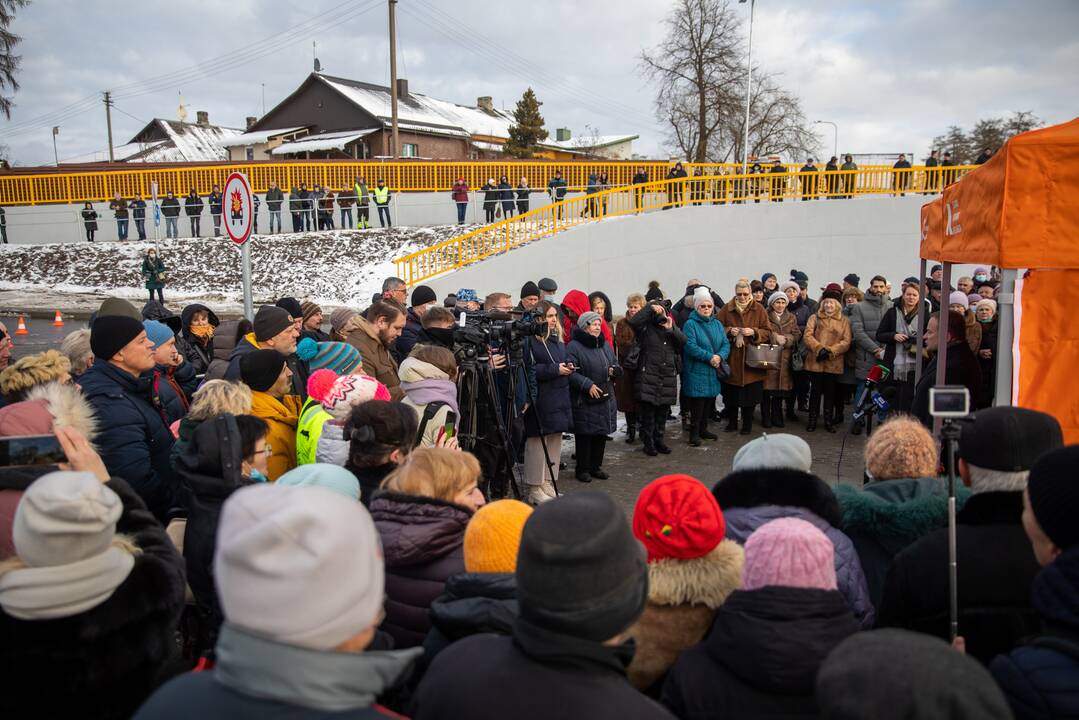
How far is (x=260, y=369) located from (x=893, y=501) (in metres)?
3.25

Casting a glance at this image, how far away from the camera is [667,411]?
8086 mm

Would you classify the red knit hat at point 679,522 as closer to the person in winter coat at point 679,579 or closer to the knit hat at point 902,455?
the person in winter coat at point 679,579

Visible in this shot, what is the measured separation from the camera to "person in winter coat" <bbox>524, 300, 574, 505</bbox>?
6.56 meters

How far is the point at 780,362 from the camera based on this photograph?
8.75 m

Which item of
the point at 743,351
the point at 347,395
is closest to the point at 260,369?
the point at 347,395

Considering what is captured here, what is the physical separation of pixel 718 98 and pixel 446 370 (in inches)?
1446

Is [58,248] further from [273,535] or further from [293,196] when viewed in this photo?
[273,535]

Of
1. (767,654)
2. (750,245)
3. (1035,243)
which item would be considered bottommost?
(767,654)

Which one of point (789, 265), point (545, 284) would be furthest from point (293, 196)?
point (545, 284)

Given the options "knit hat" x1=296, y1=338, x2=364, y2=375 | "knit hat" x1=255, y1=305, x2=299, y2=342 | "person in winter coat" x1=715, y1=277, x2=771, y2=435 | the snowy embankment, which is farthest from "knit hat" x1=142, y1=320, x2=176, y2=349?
the snowy embankment

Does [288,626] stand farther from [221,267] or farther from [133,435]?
[221,267]

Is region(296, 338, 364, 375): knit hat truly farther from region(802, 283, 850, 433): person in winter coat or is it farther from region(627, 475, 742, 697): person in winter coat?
region(802, 283, 850, 433): person in winter coat

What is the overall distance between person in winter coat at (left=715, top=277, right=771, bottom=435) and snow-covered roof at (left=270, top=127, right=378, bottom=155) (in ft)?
118

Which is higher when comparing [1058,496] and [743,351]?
[1058,496]
